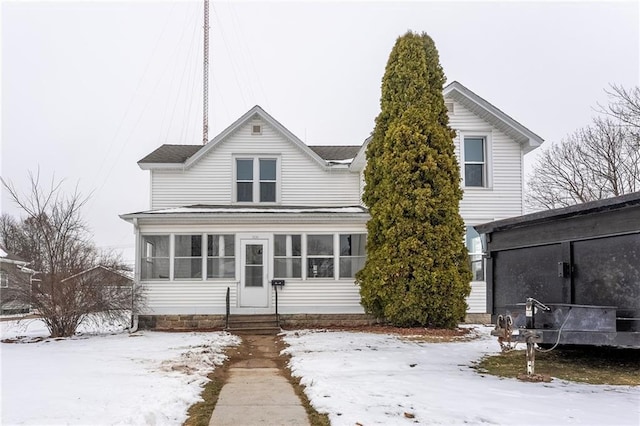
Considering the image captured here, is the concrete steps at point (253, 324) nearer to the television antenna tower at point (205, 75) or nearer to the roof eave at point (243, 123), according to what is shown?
the roof eave at point (243, 123)

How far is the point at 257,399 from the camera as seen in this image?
19.0 ft

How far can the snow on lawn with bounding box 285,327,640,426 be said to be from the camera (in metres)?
4.73

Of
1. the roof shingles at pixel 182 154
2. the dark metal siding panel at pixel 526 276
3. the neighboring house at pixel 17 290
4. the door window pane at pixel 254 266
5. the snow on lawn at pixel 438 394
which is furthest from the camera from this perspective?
the roof shingles at pixel 182 154

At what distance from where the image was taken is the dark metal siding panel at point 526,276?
7062 millimetres

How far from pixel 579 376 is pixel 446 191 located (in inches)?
268

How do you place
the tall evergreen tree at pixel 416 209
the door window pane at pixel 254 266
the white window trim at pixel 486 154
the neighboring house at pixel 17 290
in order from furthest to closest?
the white window trim at pixel 486 154
the door window pane at pixel 254 266
the tall evergreen tree at pixel 416 209
the neighboring house at pixel 17 290

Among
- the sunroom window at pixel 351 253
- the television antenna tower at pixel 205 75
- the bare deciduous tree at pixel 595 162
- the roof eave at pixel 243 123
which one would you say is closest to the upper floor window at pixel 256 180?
the roof eave at pixel 243 123

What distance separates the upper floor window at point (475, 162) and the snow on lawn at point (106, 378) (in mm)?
8244

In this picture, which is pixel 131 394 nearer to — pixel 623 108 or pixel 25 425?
pixel 25 425

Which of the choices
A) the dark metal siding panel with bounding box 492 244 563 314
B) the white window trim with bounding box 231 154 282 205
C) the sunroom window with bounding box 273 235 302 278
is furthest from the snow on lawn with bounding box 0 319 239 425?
the white window trim with bounding box 231 154 282 205

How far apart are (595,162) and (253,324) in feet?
76.3

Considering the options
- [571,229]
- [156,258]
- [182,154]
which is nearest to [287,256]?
[156,258]

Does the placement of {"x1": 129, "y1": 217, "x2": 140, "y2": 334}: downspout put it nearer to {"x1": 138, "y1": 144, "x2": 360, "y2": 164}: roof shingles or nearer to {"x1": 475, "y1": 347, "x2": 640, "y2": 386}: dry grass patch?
{"x1": 138, "y1": 144, "x2": 360, "y2": 164}: roof shingles

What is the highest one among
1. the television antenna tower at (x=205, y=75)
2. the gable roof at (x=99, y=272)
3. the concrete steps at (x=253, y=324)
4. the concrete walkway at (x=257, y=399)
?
the television antenna tower at (x=205, y=75)
